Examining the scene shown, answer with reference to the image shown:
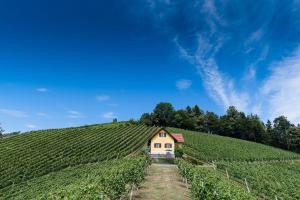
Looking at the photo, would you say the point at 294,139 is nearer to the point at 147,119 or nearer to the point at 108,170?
the point at 147,119

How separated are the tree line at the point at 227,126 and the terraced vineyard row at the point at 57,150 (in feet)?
128

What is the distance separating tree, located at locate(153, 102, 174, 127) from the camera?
399 feet

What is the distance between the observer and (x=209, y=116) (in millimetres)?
126688

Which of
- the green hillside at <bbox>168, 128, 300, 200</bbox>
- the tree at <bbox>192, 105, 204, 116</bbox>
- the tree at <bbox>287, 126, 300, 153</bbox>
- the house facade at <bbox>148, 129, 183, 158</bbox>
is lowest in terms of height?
the green hillside at <bbox>168, 128, 300, 200</bbox>

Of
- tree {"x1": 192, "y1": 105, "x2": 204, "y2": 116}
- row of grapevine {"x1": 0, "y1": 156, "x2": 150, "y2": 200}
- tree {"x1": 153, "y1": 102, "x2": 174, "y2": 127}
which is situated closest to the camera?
row of grapevine {"x1": 0, "y1": 156, "x2": 150, "y2": 200}

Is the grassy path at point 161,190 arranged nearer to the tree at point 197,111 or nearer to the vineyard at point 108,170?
the vineyard at point 108,170

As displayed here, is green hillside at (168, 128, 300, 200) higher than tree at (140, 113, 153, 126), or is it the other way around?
tree at (140, 113, 153, 126)

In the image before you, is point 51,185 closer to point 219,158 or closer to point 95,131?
point 219,158

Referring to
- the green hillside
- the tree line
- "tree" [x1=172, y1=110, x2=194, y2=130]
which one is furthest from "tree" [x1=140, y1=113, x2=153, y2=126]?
the green hillside

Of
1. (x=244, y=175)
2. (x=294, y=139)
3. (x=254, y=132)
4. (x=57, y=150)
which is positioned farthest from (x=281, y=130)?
(x=57, y=150)

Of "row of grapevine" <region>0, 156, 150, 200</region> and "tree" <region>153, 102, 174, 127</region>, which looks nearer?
"row of grapevine" <region>0, 156, 150, 200</region>

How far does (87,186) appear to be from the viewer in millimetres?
16703

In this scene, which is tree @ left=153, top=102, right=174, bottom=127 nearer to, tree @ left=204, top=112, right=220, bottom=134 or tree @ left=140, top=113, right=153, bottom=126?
tree @ left=140, top=113, right=153, bottom=126

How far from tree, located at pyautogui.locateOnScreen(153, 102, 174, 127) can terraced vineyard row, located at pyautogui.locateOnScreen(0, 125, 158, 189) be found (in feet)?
125
